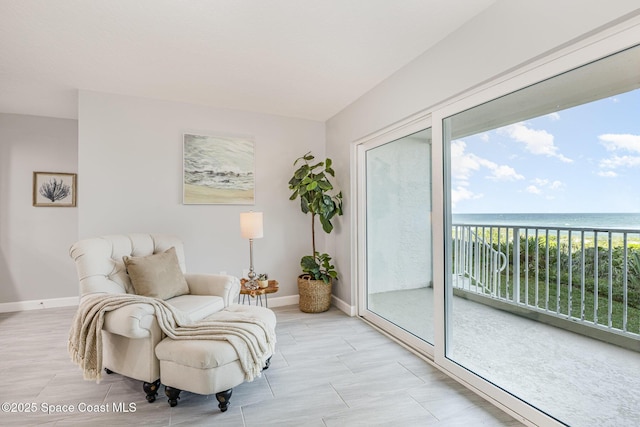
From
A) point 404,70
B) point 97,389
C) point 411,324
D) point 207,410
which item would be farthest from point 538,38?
point 97,389

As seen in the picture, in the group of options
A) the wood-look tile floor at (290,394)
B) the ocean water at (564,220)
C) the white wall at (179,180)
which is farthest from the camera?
the white wall at (179,180)

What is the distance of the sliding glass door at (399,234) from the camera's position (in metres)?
2.85

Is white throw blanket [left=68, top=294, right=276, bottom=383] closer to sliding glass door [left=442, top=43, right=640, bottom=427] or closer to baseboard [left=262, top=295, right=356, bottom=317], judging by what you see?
sliding glass door [left=442, top=43, right=640, bottom=427]

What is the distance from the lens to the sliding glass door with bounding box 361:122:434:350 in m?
2.85

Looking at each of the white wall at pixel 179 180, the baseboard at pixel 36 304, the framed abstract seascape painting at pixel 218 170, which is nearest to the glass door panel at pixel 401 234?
the white wall at pixel 179 180

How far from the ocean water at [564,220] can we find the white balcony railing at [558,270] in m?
0.03

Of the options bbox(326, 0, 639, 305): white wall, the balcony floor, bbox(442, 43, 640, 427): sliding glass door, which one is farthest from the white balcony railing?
bbox(326, 0, 639, 305): white wall

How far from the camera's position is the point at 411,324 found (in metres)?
3.02

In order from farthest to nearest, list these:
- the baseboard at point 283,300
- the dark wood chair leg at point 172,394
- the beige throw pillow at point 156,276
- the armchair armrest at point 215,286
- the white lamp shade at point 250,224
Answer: the baseboard at point 283,300 → the white lamp shade at point 250,224 → the armchair armrest at point 215,286 → the beige throw pillow at point 156,276 → the dark wood chair leg at point 172,394

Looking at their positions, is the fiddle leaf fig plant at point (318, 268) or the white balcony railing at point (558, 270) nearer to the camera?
the white balcony railing at point (558, 270)

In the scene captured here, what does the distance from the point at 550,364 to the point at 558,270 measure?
60 cm

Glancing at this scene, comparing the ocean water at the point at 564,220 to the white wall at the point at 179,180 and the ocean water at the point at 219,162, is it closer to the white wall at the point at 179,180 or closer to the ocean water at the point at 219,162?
the white wall at the point at 179,180

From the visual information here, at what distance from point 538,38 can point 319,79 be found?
188 centimetres

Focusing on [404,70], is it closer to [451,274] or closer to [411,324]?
[451,274]
